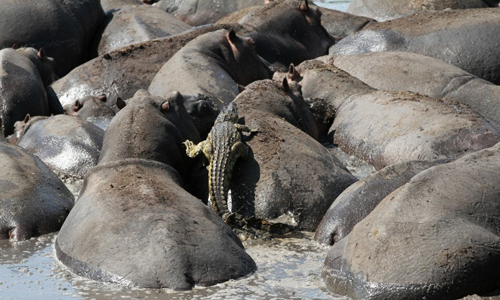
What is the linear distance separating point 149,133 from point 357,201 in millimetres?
2190

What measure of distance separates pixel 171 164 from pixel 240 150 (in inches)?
27.1

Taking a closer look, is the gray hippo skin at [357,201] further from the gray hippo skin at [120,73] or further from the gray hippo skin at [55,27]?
the gray hippo skin at [55,27]

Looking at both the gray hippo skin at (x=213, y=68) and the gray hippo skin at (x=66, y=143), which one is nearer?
the gray hippo skin at (x=66, y=143)

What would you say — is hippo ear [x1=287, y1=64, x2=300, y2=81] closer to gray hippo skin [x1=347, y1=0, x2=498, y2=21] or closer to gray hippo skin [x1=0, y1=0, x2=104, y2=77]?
gray hippo skin [x1=0, y1=0, x2=104, y2=77]

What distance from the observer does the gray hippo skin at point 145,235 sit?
636 cm

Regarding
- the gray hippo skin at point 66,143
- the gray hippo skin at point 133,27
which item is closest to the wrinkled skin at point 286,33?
the gray hippo skin at point 133,27

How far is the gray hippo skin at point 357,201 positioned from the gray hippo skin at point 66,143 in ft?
9.81

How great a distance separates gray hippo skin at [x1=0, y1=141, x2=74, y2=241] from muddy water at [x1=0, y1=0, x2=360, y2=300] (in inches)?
5.4

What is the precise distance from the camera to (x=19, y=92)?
1181cm

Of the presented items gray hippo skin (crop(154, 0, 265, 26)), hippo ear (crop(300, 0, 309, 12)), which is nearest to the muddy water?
hippo ear (crop(300, 0, 309, 12))

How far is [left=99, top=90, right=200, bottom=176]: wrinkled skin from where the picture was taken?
8.52 m

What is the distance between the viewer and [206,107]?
33.8ft

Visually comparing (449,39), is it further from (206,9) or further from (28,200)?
(28,200)

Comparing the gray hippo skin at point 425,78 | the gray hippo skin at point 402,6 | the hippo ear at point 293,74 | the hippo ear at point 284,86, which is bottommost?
the gray hippo skin at point 402,6
